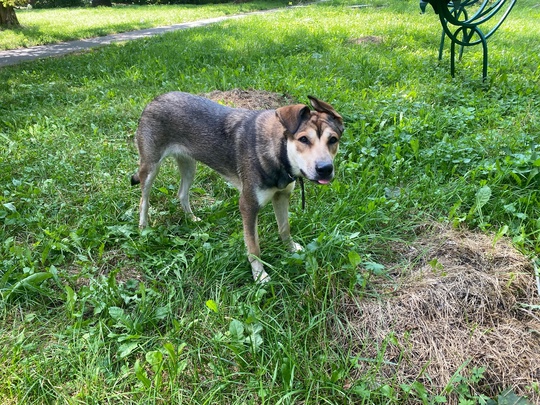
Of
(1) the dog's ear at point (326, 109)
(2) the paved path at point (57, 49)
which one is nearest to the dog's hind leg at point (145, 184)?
(1) the dog's ear at point (326, 109)

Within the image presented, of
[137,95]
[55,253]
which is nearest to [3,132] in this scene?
[137,95]

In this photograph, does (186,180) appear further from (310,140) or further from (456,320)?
(456,320)

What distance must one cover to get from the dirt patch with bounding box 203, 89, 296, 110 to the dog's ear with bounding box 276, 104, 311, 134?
110 inches

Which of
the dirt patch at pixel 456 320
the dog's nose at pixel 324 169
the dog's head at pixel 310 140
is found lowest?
the dirt patch at pixel 456 320

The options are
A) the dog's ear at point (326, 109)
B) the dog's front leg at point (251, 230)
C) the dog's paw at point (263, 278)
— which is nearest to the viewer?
the dog's ear at point (326, 109)

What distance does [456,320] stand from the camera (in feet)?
8.16

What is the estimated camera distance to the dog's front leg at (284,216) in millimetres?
3184

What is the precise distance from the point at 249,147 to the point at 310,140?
2.09 ft

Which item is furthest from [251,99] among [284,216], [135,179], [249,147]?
[284,216]

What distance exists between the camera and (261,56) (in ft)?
26.9

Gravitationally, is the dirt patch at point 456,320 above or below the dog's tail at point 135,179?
below

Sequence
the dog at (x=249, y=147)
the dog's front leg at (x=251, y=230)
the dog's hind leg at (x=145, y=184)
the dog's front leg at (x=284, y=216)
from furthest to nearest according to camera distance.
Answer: the dog's hind leg at (x=145, y=184) → the dog's front leg at (x=284, y=216) → the dog's front leg at (x=251, y=230) → the dog at (x=249, y=147)

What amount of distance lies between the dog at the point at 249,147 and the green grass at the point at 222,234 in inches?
12.3

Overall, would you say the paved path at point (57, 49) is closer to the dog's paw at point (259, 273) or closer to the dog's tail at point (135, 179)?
the dog's tail at point (135, 179)
